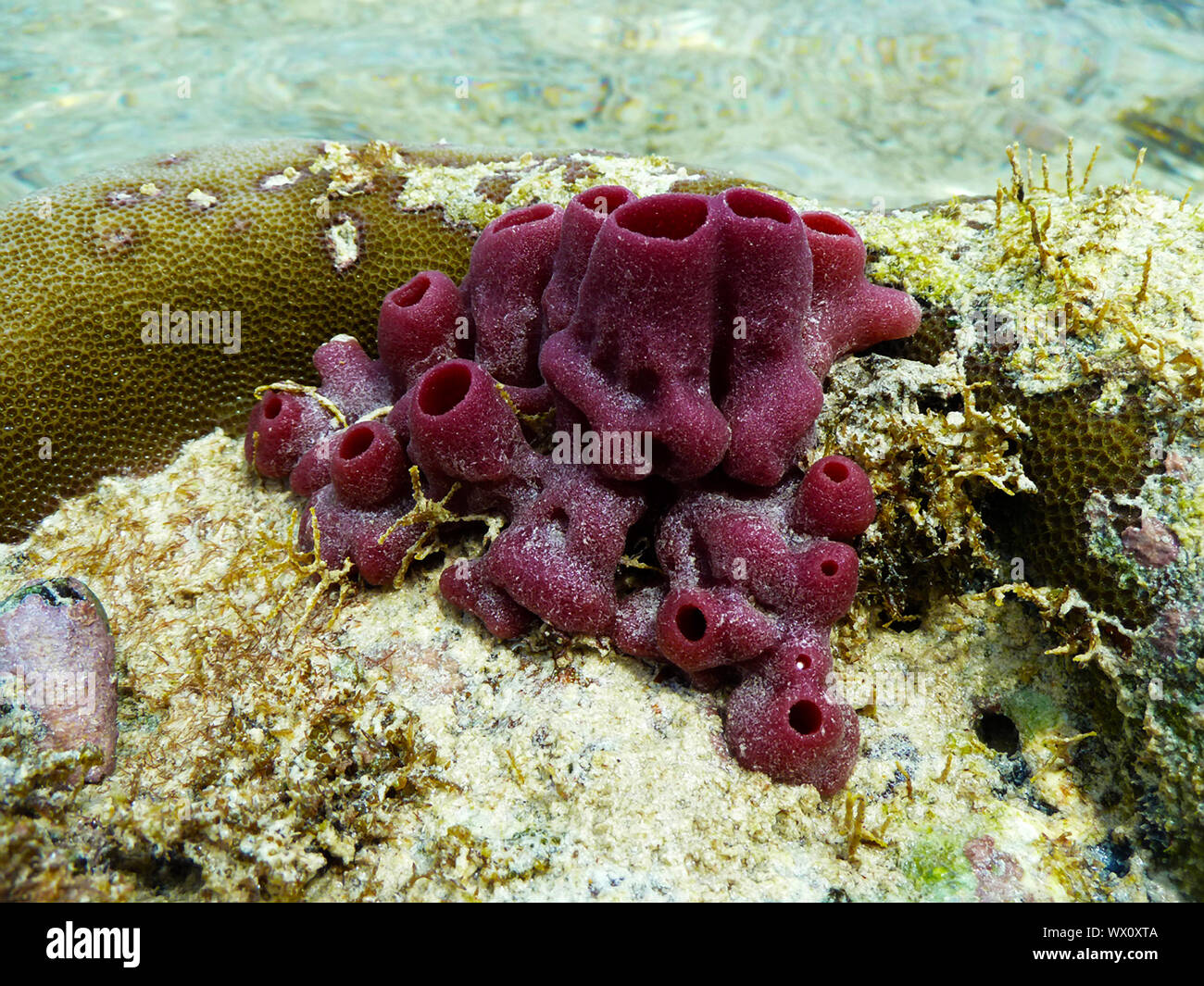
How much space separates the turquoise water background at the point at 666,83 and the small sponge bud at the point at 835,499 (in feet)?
15.9

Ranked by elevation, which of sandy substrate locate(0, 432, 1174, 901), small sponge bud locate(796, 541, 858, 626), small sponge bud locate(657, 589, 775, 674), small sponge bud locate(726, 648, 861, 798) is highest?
small sponge bud locate(796, 541, 858, 626)

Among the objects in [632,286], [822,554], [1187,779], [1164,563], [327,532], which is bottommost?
[327,532]

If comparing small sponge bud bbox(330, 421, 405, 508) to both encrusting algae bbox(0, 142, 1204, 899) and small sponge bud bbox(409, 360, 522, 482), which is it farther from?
encrusting algae bbox(0, 142, 1204, 899)

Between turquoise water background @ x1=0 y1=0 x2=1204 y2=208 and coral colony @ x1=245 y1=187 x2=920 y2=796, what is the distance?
15.5ft

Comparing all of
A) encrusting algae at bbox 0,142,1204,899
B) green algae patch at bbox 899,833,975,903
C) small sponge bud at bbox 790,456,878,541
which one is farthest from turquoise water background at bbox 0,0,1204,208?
green algae patch at bbox 899,833,975,903

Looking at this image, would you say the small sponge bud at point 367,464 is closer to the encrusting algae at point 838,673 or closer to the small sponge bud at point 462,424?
the small sponge bud at point 462,424

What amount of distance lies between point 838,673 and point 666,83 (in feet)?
22.3

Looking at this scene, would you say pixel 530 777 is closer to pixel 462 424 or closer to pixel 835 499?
pixel 462 424

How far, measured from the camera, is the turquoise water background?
21.2 ft

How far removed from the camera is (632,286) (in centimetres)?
213

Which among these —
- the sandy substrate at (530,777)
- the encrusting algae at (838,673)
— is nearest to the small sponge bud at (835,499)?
the encrusting algae at (838,673)
